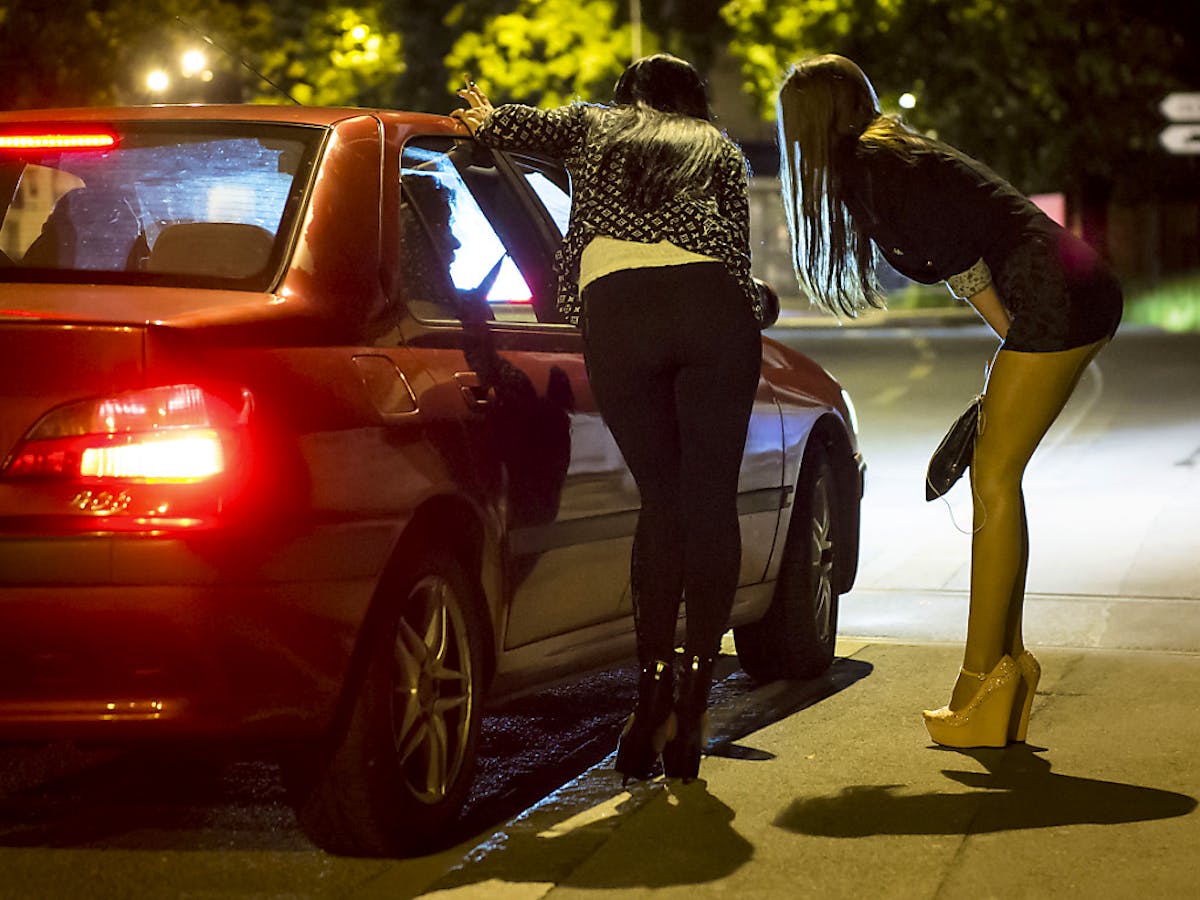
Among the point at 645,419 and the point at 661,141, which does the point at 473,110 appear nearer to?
the point at 661,141

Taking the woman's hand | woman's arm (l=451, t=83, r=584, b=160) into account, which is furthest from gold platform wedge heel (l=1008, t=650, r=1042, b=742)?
the woman's hand

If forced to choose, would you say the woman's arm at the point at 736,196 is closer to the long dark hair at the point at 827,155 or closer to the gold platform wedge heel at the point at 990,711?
the long dark hair at the point at 827,155

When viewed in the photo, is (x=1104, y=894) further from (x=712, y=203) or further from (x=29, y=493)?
(x=29, y=493)

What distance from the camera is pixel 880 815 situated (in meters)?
5.12

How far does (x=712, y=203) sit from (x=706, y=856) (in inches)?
58.2

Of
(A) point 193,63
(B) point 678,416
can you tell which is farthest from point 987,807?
(A) point 193,63

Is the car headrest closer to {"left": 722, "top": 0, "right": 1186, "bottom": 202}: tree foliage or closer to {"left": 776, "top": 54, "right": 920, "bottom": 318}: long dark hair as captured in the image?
{"left": 776, "top": 54, "right": 920, "bottom": 318}: long dark hair

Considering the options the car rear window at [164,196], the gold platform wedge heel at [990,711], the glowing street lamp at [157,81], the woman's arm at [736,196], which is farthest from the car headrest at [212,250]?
the glowing street lamp at [157,81]

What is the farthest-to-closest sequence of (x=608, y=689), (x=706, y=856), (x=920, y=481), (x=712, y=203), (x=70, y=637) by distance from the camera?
(x=920, y=481) < (x=608, y=689) < (x=712, y=203) < (x=706, y=856) < (x=70, y=637)

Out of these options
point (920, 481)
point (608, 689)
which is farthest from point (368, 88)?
point (608, 689)

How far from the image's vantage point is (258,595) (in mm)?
4309

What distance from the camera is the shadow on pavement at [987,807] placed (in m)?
5.02

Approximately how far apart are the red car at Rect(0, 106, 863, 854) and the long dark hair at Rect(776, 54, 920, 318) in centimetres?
62

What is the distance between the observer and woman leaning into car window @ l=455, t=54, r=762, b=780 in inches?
205
